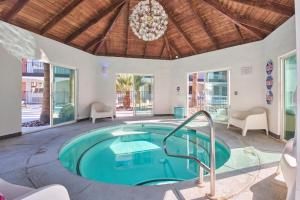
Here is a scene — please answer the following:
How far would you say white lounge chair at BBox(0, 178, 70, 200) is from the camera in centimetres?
123

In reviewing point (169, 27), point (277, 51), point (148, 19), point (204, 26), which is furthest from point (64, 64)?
point (277, 51)

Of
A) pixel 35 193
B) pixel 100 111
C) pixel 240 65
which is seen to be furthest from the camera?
pixel 100 111

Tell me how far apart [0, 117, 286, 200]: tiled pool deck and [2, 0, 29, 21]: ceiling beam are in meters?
3.31

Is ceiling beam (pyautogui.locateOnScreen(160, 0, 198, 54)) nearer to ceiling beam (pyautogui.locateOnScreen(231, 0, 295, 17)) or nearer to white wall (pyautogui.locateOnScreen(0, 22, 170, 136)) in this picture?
white wall (pyautogui.locateOnScreen(0, 22, 170, 136))

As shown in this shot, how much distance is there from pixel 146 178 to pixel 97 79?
242 inches

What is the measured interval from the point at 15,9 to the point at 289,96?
7.57 m

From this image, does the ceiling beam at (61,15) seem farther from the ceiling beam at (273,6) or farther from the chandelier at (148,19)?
the ceiling beam at (273,6)

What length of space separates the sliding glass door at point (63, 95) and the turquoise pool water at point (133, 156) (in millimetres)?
1838

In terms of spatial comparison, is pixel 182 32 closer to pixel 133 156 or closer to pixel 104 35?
pixel 104 35

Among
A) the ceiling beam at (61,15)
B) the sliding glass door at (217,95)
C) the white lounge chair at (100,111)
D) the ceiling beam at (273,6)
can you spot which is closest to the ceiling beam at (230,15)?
the ceiling beam at (273,6)

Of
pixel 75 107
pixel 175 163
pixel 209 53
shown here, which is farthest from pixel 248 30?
pixel 75 107

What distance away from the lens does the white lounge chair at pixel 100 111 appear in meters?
7.55

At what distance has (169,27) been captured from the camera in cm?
778

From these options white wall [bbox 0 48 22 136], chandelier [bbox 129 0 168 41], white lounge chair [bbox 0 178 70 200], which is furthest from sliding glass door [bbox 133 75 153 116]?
white lounge chair [bbox 0 178 70 200]
